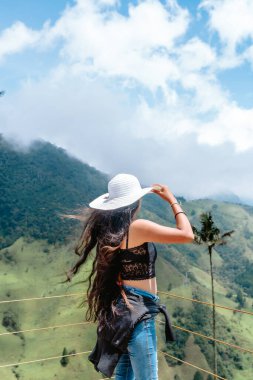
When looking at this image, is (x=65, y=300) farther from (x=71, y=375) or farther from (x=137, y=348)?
(x=137, y=348)

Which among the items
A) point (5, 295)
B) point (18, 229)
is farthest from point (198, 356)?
point (18, 229)

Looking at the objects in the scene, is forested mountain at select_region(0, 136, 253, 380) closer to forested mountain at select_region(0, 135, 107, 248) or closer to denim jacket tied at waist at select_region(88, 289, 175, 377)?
forested mountain at select_region(0, 135, 107, 248)

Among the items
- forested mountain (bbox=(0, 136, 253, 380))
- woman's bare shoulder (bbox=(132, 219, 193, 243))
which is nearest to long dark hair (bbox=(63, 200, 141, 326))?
woman's bare shoulder (bbox=(132, 219, 193, 243))

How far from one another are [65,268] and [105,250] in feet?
350

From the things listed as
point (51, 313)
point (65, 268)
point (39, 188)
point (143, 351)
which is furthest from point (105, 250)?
point (39, 188)

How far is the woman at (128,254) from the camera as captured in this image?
7.16ft

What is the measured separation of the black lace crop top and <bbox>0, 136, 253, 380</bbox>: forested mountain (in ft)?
240

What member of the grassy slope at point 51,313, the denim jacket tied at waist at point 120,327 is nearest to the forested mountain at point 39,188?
the grassy slope at point 51,313

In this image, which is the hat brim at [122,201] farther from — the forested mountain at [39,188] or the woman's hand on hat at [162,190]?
the forested mountain at [39,188]

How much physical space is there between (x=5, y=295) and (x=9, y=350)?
18359 millimetres

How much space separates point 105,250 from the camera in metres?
2.28

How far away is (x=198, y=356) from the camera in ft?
284

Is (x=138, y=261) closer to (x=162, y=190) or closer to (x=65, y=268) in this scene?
(x=162, y=190)

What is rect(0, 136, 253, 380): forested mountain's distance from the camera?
287ft
